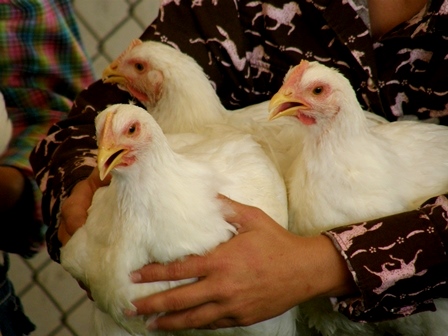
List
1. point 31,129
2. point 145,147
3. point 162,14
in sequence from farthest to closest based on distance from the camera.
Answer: point 31,129 → point 162,14 → point 145,147

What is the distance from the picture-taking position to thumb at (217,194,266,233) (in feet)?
2.43

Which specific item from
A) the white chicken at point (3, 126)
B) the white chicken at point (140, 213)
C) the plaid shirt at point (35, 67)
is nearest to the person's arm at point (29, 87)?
the plaid shirt at point (35, 67)

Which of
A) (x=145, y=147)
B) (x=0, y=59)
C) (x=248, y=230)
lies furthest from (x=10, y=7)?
(x=248, y=230)

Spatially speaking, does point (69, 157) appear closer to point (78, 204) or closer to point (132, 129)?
point (78, 204)

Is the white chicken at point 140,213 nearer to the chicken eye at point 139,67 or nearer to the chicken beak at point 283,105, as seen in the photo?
the chicken beak at point 283,105

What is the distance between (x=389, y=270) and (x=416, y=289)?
0.19ft

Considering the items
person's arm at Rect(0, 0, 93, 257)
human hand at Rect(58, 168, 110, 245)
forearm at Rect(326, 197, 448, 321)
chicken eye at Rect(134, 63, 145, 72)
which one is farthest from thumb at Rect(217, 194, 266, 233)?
person's arm at Rect(0, 0, 93, 257)

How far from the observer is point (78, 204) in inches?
33.8

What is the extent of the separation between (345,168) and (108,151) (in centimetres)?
34

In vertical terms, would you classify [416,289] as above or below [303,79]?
below

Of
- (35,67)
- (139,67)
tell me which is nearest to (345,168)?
(139,67)

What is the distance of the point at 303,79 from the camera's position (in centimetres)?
81

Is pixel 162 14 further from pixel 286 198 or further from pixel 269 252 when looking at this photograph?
pixel 269 252

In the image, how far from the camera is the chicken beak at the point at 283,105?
81 centimetres
